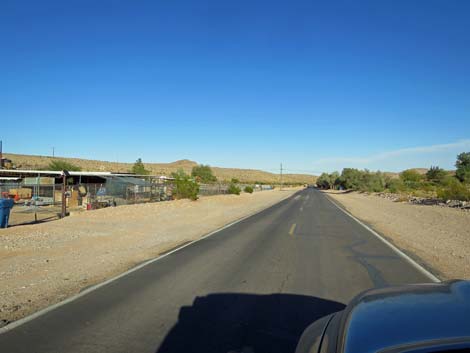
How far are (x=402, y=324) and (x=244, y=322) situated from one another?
3.51 m

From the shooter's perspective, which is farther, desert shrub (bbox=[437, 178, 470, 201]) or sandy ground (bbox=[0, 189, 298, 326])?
desert shrub (bbox=[437, 178, 470, 201])

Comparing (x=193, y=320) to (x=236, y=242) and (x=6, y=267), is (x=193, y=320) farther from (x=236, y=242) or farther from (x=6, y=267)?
(x=236, y=242)

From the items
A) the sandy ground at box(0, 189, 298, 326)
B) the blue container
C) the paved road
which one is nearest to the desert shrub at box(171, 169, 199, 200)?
the sandy ground at box(0, 189, 298, 326)

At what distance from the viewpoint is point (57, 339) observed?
4977mm

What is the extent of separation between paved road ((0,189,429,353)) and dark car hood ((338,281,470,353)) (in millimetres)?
2116

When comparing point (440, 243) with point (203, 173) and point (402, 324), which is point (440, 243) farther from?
point (203, 173)

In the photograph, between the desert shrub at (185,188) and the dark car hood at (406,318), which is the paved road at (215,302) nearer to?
the dark car hood at (406,318)

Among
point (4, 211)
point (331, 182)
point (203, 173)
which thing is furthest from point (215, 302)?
point (331, 182)

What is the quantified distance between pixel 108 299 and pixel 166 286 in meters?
1.21

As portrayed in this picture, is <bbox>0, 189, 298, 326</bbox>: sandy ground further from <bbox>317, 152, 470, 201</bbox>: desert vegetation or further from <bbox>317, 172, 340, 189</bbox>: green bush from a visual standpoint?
<bbox>317, 172, 340, 189</bbox>: green bush

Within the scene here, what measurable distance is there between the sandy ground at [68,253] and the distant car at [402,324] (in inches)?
210

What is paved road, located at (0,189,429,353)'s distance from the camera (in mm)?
4848

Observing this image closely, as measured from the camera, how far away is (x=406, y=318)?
7.75 ft

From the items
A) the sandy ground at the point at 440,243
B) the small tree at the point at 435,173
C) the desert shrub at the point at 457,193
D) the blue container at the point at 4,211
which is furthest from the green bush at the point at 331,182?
the blue container at the point at 4,211
